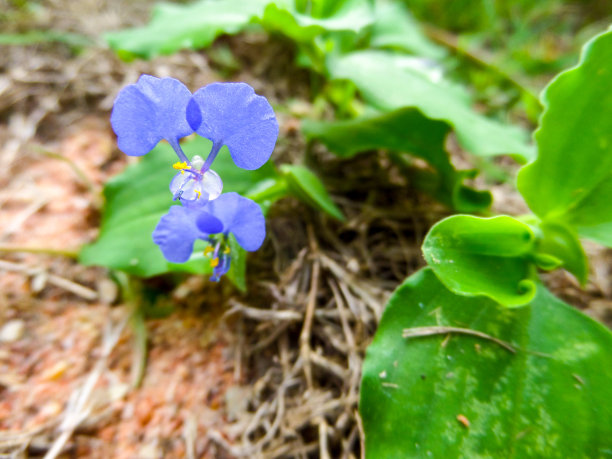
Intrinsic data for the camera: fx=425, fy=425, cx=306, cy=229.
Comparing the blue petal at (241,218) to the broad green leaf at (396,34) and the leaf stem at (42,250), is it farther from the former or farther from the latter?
the broad green leaf at (396,34)

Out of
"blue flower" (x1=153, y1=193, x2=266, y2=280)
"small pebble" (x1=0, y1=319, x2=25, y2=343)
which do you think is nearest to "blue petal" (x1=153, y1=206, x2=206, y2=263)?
"blue flower" (x1=153, y1=193, x2=266, y2=280)

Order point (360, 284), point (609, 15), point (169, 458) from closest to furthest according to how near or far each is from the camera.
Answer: point (169, 458), point (360, 284), point (609, 15)

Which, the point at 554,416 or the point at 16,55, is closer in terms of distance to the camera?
the point at 554,416

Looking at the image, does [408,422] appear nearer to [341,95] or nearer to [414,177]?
[414,177]

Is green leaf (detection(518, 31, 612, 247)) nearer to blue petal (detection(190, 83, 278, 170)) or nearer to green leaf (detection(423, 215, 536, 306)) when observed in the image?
green leaf (detection(423, 215, 536, 306))

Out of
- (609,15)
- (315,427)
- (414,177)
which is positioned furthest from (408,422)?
(609,15)

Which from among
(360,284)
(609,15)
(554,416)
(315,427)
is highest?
(609,15)

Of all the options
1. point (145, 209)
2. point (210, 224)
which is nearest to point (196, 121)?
point (210, 224)
